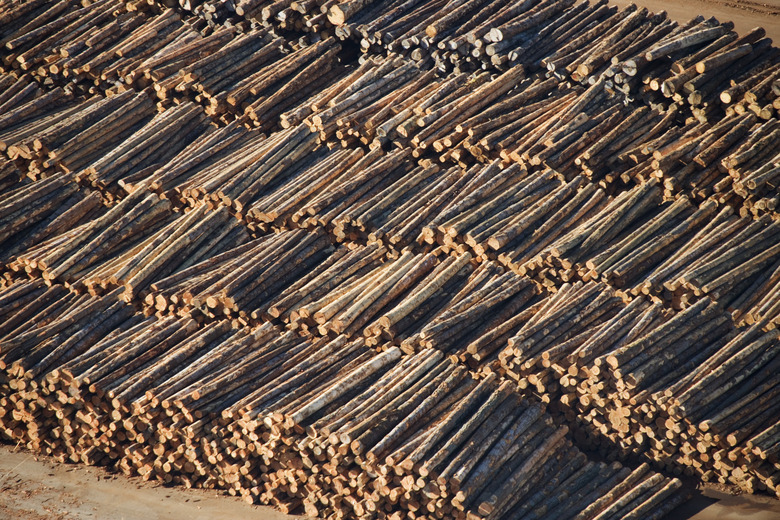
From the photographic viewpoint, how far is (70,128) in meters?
17.0

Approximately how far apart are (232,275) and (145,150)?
449 cm

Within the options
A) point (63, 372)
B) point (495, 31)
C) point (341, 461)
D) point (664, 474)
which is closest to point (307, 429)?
point (341, 461)

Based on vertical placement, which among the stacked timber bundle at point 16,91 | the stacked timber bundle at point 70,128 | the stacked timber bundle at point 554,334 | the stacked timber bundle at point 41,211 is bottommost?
the stacked timber bundle at point 554,334

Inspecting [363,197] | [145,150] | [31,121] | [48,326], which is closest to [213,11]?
[145,150]

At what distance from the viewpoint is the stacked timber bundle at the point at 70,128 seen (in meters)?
16.7

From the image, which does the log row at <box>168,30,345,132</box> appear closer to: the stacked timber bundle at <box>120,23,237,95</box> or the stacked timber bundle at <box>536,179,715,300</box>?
the stacked timber bundle at <box>120,23,237,95</box>

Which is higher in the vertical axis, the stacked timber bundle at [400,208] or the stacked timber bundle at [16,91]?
the stacked timber bundle at [16,91]

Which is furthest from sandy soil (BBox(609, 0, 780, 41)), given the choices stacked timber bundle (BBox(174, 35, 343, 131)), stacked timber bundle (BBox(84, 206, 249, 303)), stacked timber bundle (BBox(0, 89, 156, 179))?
stacked timber bundle (BBox(84, 206, 249, 303))

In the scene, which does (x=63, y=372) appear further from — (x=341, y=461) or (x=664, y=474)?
(x=664, y=474)

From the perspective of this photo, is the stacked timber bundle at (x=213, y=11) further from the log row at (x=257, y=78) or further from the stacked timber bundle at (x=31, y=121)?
the stacked timber bundle at (x=31, y=121)

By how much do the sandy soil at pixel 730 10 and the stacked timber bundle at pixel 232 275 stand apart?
13897mm

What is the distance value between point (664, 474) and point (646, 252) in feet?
11.4

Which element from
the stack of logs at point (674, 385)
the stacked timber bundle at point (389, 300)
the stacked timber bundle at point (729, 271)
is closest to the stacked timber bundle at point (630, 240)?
the stacked timber bundle at point (729, 271)

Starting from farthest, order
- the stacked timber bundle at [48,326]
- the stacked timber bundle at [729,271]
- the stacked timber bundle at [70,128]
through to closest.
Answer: the stacked timber bundle at [70,128]
the stacked timber bundle at [48,326]
the stacked timber bundle at [729,271]
